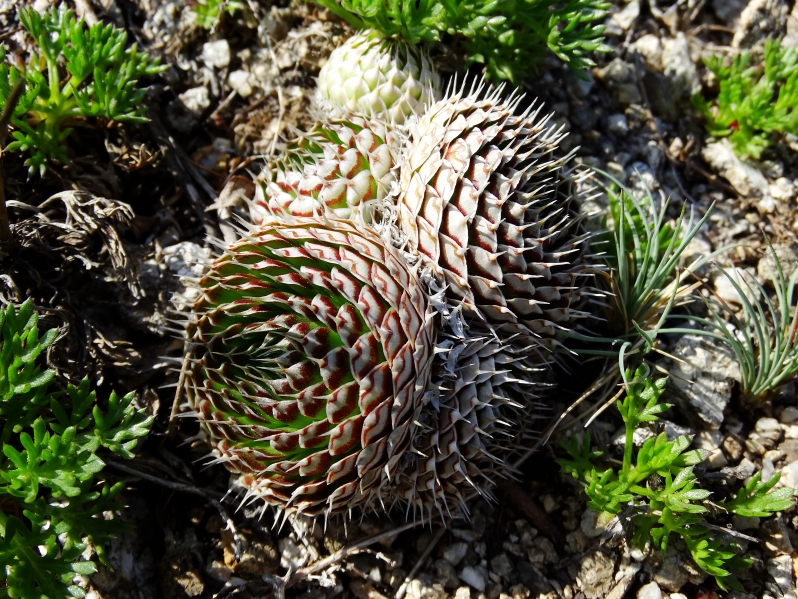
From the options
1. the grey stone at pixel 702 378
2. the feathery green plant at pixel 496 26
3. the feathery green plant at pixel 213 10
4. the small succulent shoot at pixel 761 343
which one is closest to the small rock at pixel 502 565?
the grey stone at pixel 702 378

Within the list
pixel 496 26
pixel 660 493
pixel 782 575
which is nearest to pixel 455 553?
pixel 660 493

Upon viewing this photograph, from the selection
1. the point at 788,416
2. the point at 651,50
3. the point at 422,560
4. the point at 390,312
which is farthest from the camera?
the point at 651,50

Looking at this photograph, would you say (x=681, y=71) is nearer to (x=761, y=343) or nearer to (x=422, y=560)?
(x=761, y=343)

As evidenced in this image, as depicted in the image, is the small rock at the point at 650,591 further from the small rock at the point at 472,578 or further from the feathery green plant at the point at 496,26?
the feathery green plant at the point at 496,26

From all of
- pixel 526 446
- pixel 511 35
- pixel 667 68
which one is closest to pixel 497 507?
pixel 526 446

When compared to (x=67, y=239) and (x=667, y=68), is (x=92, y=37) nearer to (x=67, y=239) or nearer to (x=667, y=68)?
(x=67, y=239)

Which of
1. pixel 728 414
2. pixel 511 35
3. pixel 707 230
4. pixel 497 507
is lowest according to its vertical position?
pixel 497 507
